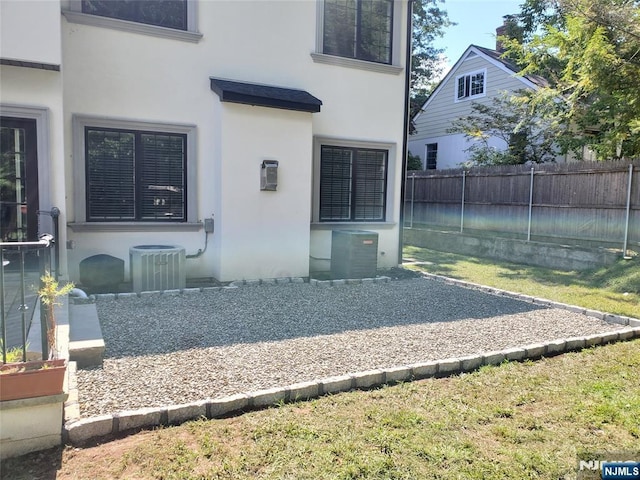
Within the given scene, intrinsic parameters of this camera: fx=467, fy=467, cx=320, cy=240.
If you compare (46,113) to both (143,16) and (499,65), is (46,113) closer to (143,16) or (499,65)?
(143,16)

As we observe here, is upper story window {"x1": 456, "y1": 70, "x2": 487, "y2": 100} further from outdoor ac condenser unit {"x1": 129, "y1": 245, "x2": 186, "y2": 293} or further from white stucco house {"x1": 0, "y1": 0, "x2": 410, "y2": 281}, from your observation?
outdoor ac condenser unit {"x1": 129, "y1": 245, "x2": 186, "y2": 293}

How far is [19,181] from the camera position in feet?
20.2

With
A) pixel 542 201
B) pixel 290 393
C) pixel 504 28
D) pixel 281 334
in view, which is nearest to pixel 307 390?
pixel 290 393

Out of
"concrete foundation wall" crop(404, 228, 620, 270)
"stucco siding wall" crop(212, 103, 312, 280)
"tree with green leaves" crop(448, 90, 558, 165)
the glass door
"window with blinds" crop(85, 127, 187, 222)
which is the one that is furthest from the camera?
"tree with green leaves" crop(448, 90, 558, 165)

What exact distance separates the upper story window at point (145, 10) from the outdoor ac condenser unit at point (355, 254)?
15.1 feet

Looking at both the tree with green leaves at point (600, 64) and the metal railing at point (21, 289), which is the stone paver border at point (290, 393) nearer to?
the metal railing at point (21, 289)

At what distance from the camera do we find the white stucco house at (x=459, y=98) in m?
18.3

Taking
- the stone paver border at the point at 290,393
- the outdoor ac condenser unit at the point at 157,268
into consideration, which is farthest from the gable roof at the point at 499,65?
the stone paver border at the point at 290,393

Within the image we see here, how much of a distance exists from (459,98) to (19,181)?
1844cm

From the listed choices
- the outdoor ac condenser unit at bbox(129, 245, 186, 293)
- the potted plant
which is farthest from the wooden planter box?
the outdoor ac condenser unit at bbox(129, 245, 186, 293)

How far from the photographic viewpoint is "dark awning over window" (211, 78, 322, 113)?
7469mm

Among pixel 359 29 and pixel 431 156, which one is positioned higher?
pixel 359 29

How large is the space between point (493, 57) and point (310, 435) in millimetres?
19386

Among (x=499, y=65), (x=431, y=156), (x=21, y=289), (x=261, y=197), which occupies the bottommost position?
(x=21, y=289)
